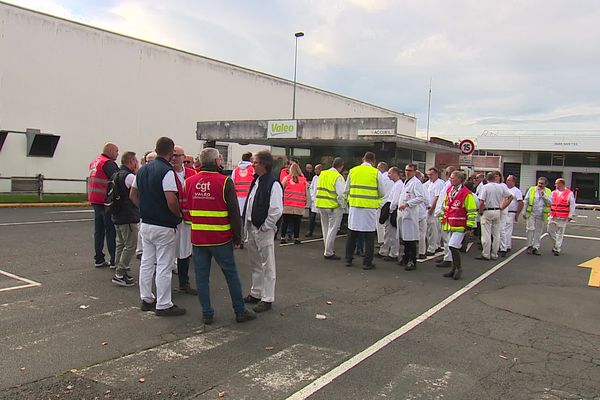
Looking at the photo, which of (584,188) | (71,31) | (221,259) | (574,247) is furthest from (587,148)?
(221,259)

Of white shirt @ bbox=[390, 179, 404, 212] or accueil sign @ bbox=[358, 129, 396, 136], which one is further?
accueil sign @ bbox=[358, 129, 396, 136]

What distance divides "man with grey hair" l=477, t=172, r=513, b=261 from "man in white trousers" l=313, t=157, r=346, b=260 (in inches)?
125

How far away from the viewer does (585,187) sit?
125ft

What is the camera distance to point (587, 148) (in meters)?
35.2

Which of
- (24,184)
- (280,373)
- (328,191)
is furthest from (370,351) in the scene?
(24,184)

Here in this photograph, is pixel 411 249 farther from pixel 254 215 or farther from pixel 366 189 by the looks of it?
pixel 254 215

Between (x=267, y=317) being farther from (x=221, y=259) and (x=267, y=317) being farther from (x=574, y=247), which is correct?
(x=574, y=247)

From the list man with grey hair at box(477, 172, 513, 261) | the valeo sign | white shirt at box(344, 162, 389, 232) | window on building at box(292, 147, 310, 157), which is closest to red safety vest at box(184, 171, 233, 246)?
white shirt at box(344, 162, 389, 232)

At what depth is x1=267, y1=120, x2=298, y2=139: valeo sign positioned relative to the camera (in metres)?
15.4

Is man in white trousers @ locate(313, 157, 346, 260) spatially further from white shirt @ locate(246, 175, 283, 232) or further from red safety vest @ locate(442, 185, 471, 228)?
white shirt @ locate(246, 175, 283, 232)

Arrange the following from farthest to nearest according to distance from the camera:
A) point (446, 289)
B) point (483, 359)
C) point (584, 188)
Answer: point (584, 188), point (446, 289), point (483, 359)

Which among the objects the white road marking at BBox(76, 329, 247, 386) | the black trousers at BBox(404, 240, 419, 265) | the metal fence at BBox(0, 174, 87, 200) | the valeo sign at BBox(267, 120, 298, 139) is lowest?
the white road marking at BBox(76, 329, 247, 386)

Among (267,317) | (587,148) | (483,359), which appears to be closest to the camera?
(483,359)

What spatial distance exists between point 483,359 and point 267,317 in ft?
7.92
